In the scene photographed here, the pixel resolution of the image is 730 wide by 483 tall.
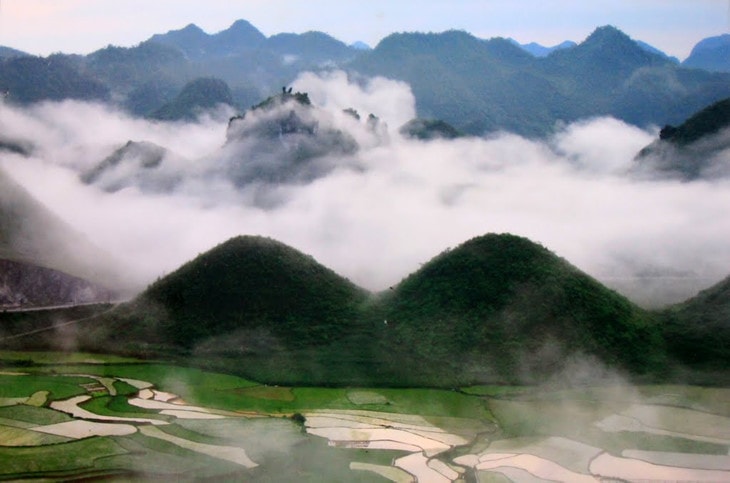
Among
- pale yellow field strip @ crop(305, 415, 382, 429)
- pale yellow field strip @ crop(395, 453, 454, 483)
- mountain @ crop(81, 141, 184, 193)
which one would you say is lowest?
pale yellow field strip @ crop(395, 453, 454, 483)

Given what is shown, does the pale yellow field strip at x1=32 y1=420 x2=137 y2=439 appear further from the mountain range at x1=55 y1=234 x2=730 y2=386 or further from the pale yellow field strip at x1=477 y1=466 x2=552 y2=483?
the pale yellow field strip at x1=477 y1=466 x2=552 y2=483

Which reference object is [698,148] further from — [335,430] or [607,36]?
[607,36]

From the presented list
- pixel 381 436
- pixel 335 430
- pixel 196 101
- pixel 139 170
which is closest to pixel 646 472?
pixel 381 436

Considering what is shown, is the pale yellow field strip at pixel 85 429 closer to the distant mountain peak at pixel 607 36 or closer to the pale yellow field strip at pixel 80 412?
the pale yellow field strip at pixel 80 412

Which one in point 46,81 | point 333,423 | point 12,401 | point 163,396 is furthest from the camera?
point 46,81

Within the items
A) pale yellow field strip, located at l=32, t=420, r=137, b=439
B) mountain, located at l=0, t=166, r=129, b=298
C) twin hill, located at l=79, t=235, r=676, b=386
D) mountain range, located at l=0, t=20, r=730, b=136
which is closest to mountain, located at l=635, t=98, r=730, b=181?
twin hill, located at l=79, t=235, r=676, b=386
